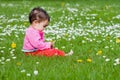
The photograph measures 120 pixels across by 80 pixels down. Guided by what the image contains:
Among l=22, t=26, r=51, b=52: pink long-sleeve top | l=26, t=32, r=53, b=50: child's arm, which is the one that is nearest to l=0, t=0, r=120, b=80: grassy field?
l=22, t=26, r=51, b=52: pink long-sleeve top

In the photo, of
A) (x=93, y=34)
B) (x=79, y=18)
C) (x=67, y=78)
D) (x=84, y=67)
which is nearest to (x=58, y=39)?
(x=93, y=34)

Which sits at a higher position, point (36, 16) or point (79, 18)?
point (36, 16)

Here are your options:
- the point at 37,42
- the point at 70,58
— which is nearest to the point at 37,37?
the point at 37,42

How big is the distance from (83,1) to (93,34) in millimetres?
20958

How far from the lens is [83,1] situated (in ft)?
111

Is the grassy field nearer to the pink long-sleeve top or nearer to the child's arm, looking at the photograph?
the pink long-sleeve top

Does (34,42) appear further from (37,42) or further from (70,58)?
(70,58)

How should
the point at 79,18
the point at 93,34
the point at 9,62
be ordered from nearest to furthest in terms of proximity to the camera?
the point at 9,62, the point at 93,34, the point at 79,18

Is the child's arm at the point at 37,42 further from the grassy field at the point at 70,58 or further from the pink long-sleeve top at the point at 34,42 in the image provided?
the grassy field at the point at 70,58

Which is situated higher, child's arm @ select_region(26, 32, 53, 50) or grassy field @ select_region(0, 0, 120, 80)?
child's arm @ select_region(26, 32, 53, 50)

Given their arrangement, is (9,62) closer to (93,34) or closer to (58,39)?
(58,39)

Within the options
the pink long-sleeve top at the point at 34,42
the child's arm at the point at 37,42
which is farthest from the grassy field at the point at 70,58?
the child's arm at the point at 37,42

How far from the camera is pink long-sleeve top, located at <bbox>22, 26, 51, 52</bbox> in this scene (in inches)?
369

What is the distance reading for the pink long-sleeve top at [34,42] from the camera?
937cm
